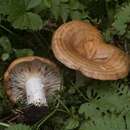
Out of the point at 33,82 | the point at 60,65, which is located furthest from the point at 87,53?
the point at 33,82

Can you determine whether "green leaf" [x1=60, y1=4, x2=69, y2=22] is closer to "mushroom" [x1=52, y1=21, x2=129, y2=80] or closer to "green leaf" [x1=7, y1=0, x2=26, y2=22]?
"mushroom" [x1=52, y1=21, x2=129, y2=80]

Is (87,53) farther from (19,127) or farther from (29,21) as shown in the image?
(19,127)

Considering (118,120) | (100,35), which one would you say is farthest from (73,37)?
(118,120)

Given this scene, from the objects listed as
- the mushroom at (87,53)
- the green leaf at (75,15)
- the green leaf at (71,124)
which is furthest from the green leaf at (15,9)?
the green leaf at (71,124)

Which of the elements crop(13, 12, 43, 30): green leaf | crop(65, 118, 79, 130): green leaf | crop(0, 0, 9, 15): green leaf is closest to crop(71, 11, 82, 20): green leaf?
crop(13, 12, 43, 30): green leaf

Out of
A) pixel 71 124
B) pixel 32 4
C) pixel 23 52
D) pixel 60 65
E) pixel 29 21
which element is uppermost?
pixel 32 4

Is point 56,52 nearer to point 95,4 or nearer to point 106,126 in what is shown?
point 106,126
